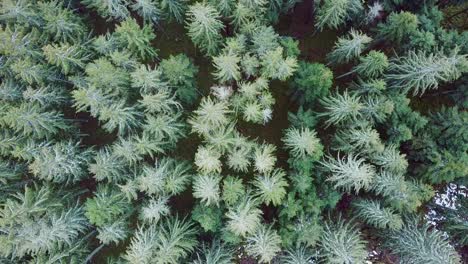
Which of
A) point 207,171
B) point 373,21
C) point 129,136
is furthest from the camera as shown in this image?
point 373,21

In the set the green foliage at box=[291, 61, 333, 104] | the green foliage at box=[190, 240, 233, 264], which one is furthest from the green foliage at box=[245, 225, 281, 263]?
the green foliage at box=[291, 61, 333, 104]

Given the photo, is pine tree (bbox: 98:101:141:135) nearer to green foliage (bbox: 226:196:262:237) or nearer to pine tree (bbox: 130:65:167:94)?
pine tree (bbox: 130:65:167:94)

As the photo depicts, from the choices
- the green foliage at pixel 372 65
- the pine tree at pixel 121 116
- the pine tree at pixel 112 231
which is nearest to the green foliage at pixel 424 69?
the green foliage at pixel 372 65

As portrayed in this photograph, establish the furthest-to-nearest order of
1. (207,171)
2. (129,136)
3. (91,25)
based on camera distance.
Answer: (91,25) < (129,136) < (207,171)

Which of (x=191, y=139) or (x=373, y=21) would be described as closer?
(x=373, y=21)

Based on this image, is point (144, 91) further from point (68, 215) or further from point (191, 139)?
point (68, 215)

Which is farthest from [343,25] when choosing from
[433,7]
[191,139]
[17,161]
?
[17,161]
